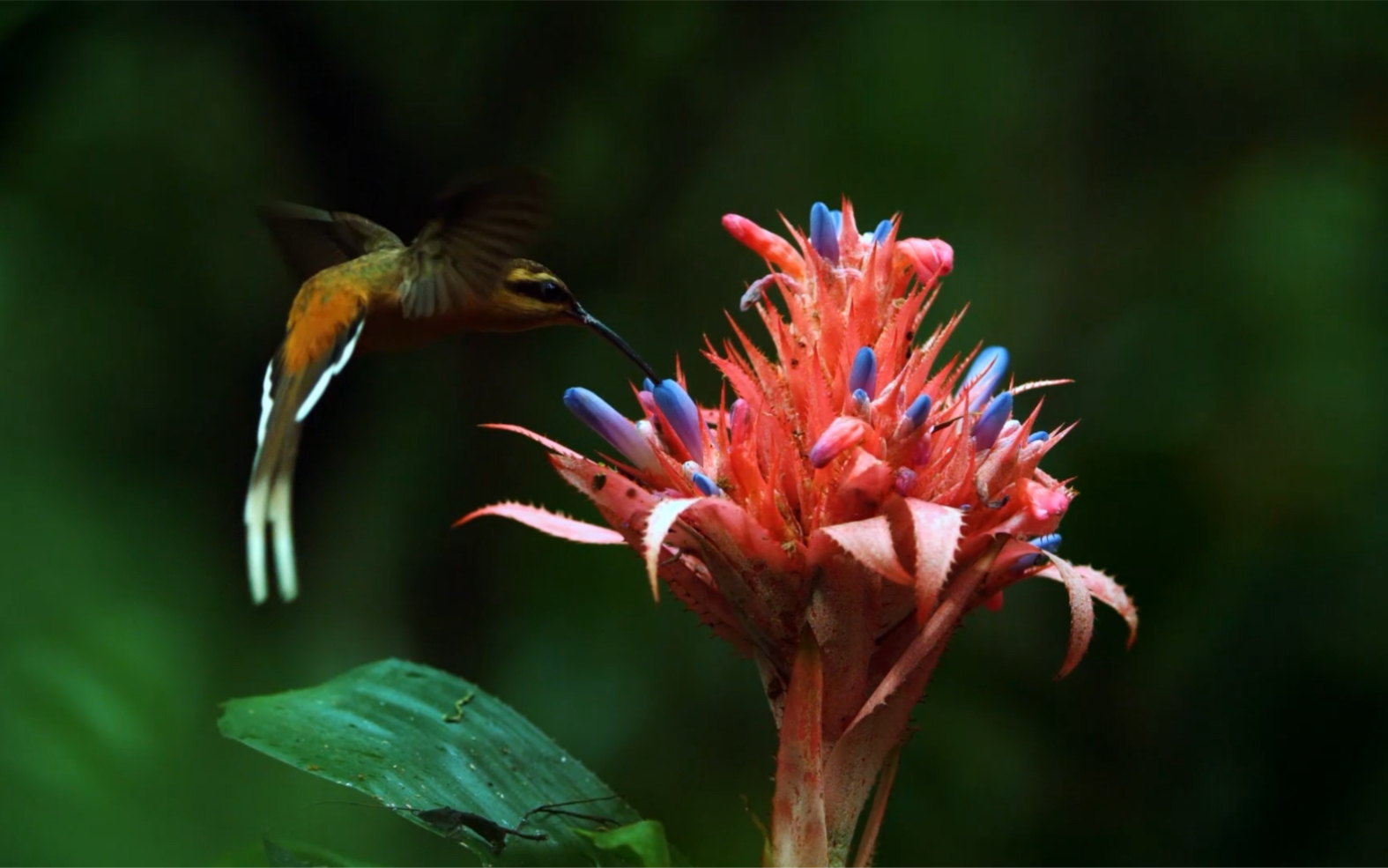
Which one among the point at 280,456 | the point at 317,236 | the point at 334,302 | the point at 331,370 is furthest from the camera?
the point at 317,236

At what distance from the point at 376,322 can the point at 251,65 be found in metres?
1.60

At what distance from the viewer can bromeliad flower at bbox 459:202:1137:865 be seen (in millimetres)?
1243

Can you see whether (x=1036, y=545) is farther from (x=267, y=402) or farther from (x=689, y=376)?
(x=689, y=376)

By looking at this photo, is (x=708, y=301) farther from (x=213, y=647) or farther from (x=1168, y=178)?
(x=213, y=647)

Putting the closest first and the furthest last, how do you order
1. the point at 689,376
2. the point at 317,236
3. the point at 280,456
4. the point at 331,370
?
the point at 280,456 < the point at 331,370 < the point at 317,236 < the point at 689,376

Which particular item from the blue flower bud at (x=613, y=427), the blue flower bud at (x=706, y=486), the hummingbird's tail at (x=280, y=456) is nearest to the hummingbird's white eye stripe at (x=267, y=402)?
the hummingbird's tail at (x=280, y=456)

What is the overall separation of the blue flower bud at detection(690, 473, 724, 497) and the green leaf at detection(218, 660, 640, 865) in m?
0.40

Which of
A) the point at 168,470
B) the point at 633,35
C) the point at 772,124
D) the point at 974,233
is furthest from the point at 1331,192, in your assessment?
the point at 168,470

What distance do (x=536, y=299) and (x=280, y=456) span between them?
1.47 feet

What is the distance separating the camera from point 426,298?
1.76 m

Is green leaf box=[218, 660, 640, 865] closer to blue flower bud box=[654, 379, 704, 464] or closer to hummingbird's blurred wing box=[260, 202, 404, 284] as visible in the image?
blue flower bud box=[654, 379, 704, 464]

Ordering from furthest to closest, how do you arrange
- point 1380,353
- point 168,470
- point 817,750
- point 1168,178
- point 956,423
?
point 1168,178
point 168,470
point 1380,353
point 956,423
point 817,750

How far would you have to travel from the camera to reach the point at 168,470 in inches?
118

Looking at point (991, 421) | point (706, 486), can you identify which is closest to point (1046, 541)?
point (991, 421)
